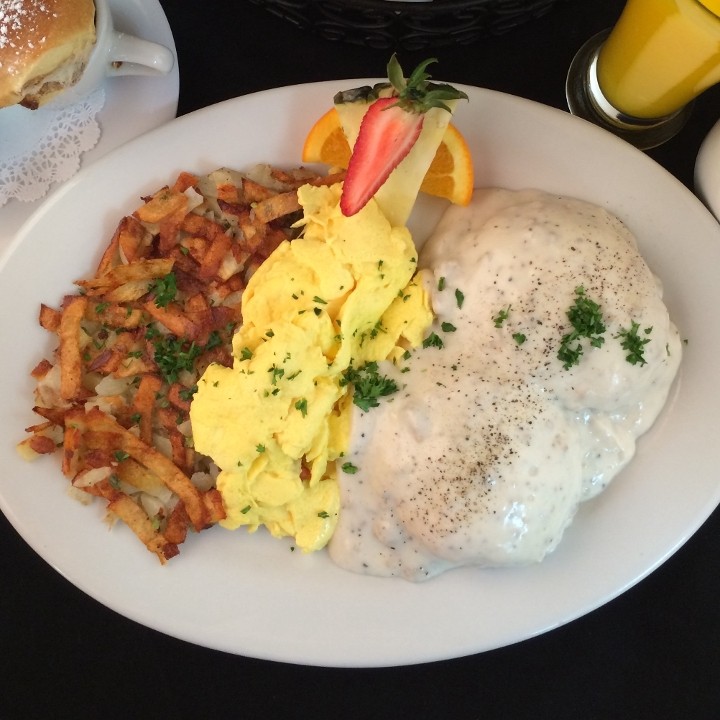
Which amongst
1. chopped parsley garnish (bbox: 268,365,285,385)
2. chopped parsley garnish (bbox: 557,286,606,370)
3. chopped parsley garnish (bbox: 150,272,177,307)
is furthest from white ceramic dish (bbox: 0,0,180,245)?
chopped parsley garnish (bbox: 557,286,606,370)

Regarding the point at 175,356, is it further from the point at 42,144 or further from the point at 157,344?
the point at 42,144

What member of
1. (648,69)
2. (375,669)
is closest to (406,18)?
(648,69)

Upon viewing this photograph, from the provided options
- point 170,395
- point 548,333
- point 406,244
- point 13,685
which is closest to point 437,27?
point 406,244

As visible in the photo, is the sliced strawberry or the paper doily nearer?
the sliced strawberry

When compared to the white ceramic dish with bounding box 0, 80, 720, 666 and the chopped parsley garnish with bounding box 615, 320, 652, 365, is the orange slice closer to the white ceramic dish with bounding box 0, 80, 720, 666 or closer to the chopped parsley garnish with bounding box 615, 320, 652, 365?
the white ceramic dish with bounding box 0, 80, 720, 666

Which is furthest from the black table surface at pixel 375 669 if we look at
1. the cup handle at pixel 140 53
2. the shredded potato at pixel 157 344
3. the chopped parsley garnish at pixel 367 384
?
the chopped parsley garnish at pixel 367 384

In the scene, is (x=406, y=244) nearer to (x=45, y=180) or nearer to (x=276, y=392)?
(x=276, y=392)
